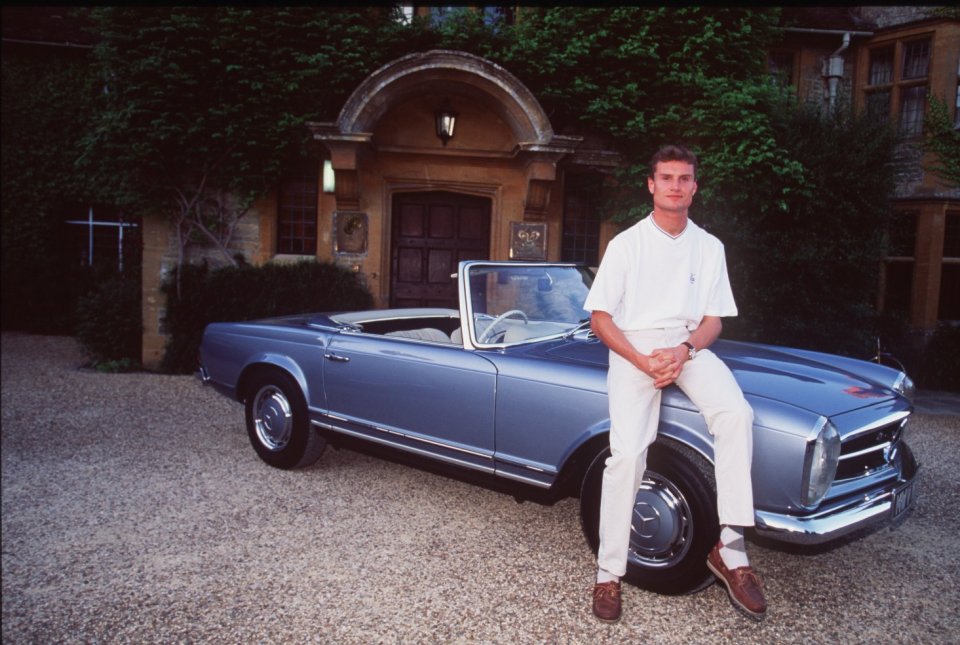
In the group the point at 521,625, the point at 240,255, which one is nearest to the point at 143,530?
the point at 521,625

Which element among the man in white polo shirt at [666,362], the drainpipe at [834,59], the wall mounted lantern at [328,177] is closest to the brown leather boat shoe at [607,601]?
the man in white polo shirt at [666,362]

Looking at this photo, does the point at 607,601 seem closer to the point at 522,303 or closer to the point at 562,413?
the point at 562,413

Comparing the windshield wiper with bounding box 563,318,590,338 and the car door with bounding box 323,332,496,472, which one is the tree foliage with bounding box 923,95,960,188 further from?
the car door with bounding box 323,332,496,472

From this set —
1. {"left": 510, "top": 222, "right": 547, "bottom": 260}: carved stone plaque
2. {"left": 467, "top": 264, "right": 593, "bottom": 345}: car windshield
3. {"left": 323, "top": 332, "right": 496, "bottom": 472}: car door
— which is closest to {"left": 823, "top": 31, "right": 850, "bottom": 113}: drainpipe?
{"left": 510, "top": 222, "right": 547, "bottom": 260}: carved stone plaque

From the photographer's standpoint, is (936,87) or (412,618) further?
(936,87)

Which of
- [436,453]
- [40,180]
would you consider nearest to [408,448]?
[436,453]

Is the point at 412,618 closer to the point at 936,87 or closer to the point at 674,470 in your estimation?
the point at 674,470

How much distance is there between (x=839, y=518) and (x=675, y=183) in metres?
1.55

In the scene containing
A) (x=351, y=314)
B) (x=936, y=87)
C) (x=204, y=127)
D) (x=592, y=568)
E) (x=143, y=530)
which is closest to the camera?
(x=592, y=568)

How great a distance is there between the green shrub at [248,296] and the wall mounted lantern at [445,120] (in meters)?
2.33

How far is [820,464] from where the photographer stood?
270 cm

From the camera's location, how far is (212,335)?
525cm

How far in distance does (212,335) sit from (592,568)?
3464mm

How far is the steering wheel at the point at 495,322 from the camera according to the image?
3.82m
